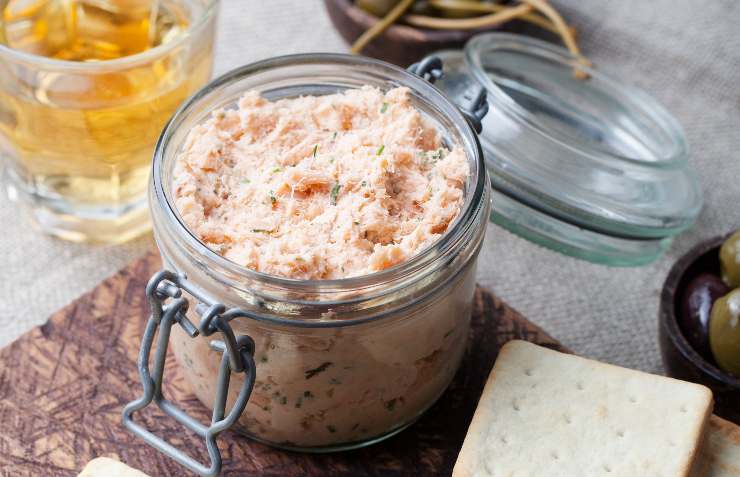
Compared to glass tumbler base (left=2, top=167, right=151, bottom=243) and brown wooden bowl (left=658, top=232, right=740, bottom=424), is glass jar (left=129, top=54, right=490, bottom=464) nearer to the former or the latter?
brown wooden bowl (left=658, top=232, right=740, bottom=424)

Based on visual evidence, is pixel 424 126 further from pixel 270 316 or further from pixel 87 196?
pixel 87 196

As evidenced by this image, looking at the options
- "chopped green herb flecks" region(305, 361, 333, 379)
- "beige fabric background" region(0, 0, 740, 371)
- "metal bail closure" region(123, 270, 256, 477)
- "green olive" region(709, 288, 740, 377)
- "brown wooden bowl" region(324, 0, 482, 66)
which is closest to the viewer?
"metal bail closure" region(123, 270, 256, 477)

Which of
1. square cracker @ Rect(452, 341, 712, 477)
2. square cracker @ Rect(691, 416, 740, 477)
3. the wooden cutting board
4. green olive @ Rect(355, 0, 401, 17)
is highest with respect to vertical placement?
green olive @ Rect(355, 0, 401, 17)

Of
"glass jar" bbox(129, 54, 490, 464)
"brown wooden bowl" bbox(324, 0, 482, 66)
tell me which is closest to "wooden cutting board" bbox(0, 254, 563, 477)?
"glass jar" bbox(129, 54, 490, 464)

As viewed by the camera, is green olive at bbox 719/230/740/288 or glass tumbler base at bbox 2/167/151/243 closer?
green olive at bbox 719/230/740/288

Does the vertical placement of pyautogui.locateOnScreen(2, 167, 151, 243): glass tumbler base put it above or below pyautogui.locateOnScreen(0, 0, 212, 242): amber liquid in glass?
below

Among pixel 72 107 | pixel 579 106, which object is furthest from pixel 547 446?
pixel 72 107

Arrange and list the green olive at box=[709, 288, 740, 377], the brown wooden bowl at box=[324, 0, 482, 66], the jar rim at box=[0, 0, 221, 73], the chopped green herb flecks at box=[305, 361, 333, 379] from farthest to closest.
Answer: the brown wooden bowl at box=[324, 0, 482, 66], the jar rim at box=[0, 0, 221, 73], the green olive at box=[709, 288, 740, 377], the chopped green herb flecks at box=[305, 361, 333, 379]

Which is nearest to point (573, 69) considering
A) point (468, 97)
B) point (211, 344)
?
point (468, 97)
